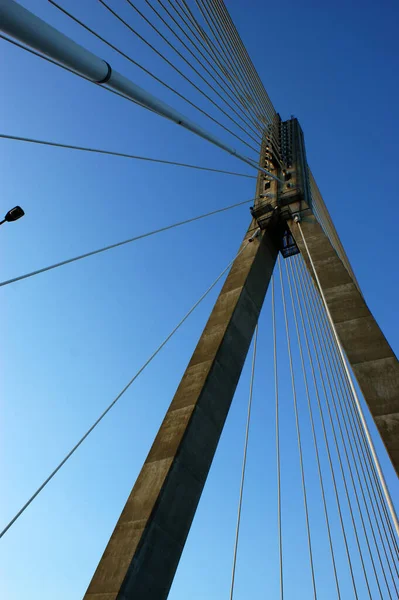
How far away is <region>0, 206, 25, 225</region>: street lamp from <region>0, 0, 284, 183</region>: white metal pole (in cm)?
240

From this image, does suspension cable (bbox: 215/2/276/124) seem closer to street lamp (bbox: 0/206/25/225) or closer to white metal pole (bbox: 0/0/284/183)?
street lamp (bbox: 0/206/25/225)

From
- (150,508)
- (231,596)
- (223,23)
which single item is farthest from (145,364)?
(223,23)

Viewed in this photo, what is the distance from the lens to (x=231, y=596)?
20.9 feet

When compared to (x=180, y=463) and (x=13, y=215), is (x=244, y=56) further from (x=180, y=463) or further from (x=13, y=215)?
(x=180, y=463)

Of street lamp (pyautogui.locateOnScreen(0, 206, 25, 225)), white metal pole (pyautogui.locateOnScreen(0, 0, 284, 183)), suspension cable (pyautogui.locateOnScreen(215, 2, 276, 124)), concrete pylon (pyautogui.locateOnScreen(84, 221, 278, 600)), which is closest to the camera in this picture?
white metal pole (pyautogui.locateOnScreen(0, 0, 284, 183))

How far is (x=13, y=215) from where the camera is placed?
17.9ft

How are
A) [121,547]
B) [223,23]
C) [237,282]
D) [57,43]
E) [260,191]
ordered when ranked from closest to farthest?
[57,43] < [121,547] < [237,282] < [223,23] < [260,191]

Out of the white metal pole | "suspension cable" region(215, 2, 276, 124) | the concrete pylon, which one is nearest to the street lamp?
the white metal pole

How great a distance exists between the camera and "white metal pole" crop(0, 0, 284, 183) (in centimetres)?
247

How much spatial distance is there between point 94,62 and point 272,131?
1186 centimetres

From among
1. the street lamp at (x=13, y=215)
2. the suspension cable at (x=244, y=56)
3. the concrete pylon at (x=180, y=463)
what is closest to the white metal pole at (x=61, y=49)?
the street lamp at (x=13, y=215)

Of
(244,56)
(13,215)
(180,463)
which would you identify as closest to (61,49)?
(13,215)

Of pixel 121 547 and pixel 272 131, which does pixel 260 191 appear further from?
pixel 121 547

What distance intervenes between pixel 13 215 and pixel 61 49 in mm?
3066
